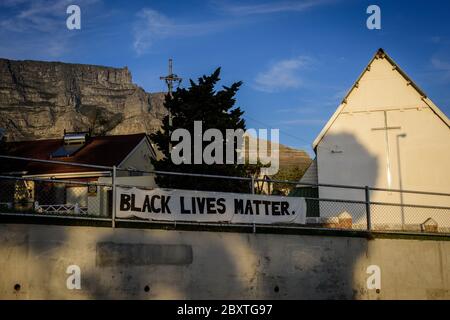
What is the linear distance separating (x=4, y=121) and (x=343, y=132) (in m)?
180

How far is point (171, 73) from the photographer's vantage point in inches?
1727

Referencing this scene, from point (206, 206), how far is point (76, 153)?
2948 cm

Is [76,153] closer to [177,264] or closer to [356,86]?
[356,86]

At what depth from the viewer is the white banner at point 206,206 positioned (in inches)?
462

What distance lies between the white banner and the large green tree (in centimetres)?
1279

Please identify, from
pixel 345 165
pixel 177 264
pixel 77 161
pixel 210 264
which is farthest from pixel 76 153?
pixel 177 264

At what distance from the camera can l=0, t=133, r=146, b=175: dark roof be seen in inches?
1416

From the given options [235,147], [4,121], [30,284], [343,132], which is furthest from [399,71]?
[4,121]

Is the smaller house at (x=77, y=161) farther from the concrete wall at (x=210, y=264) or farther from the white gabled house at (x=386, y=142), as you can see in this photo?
the concrete wall at (x=210, y=264)

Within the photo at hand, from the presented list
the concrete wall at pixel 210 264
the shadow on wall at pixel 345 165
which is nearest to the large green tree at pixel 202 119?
the shadow on wall at pixel 345 165

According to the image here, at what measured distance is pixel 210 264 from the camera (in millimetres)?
12023

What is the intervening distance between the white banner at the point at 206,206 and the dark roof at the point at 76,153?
22.3 metres
